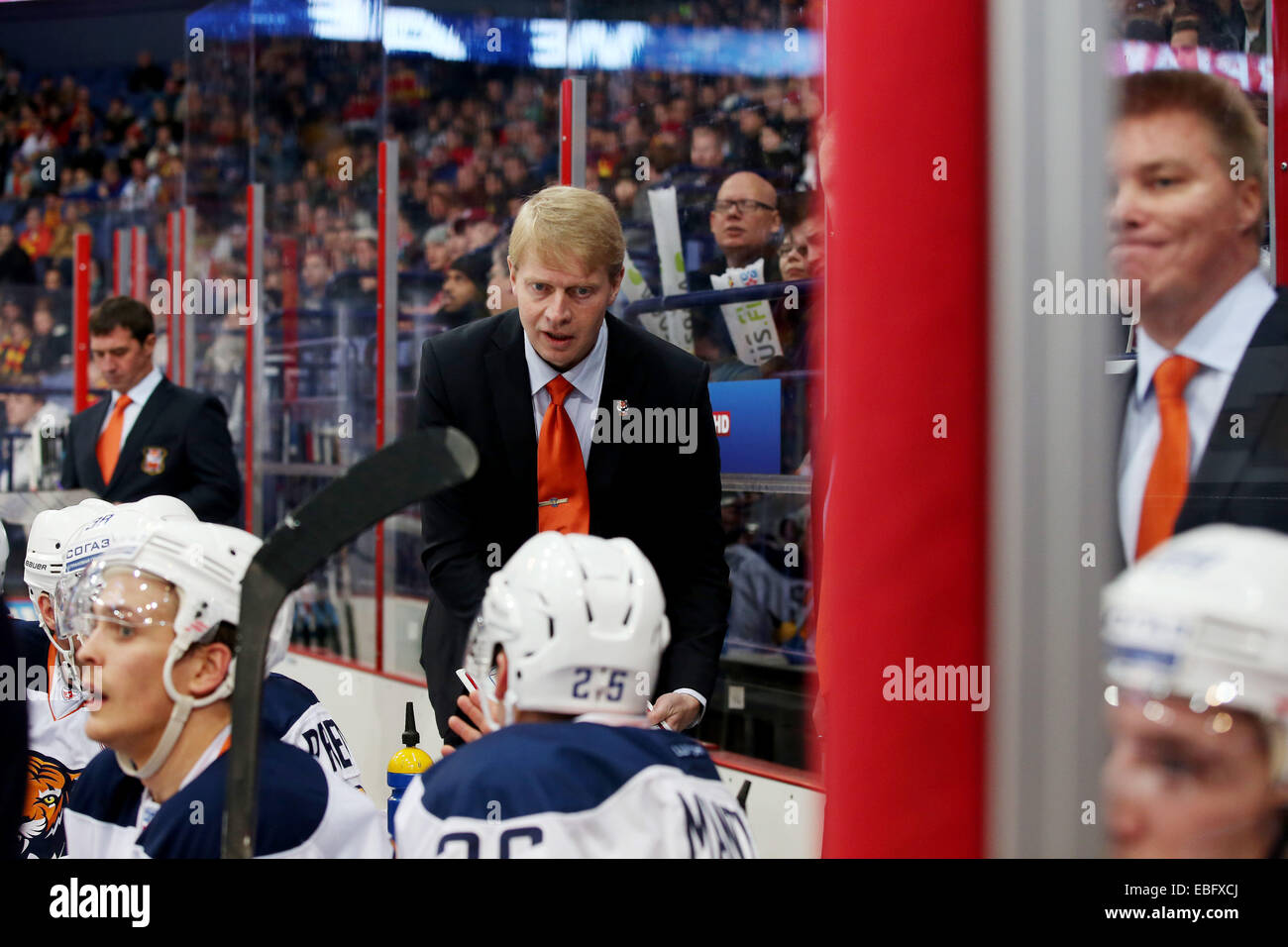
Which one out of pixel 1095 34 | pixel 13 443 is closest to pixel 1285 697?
pixel 1095 34

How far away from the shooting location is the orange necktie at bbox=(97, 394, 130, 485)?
472cm

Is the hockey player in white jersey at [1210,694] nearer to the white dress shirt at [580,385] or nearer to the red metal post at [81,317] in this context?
the white dress shirt at [580,385]

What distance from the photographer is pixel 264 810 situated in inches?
68.7

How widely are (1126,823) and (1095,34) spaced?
911mm

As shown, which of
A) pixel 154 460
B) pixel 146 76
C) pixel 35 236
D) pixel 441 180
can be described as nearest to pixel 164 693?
pixel 154 460

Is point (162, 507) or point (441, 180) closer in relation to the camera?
point (162, 507)

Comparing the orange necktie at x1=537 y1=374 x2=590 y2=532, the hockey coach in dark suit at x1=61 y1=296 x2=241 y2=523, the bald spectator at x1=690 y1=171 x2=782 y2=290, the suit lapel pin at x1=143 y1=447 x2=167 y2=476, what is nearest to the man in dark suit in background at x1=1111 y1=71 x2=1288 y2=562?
the orange necktie at x1=537 y1=374 x2=590 y2=532

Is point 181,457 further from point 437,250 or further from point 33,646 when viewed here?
point 33,646

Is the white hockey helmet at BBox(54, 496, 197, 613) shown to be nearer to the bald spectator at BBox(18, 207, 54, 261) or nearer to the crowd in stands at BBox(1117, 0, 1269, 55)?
the crowd in stands at BBox(1117, 0, 1269, 55)

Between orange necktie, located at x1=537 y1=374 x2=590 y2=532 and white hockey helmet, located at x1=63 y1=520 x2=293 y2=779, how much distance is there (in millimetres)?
655

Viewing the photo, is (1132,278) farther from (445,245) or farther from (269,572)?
(445,245)

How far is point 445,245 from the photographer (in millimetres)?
5770

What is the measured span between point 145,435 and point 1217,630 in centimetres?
395

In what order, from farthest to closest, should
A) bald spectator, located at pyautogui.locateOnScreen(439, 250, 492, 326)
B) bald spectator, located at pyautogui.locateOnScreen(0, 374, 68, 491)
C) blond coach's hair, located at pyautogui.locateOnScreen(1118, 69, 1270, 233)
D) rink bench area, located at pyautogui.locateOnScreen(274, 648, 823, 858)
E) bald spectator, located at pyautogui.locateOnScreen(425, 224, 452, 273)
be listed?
bald spectator, located at pyautogui.locateOnScreen(0, 374, 68, 491), bald spectator, located at pyautogui.locateOnScreen(425, 224, 452, 273), bald spectator, located at pyautogui.locateOnScreen(439, 250, 492, 326), rink bench area, located at pyautogui.locateOnScreen(274, 648, 823, 858), blond coach's hair, located at pyautogui.locateOnScreen(1118, 69, 1270, 233)
